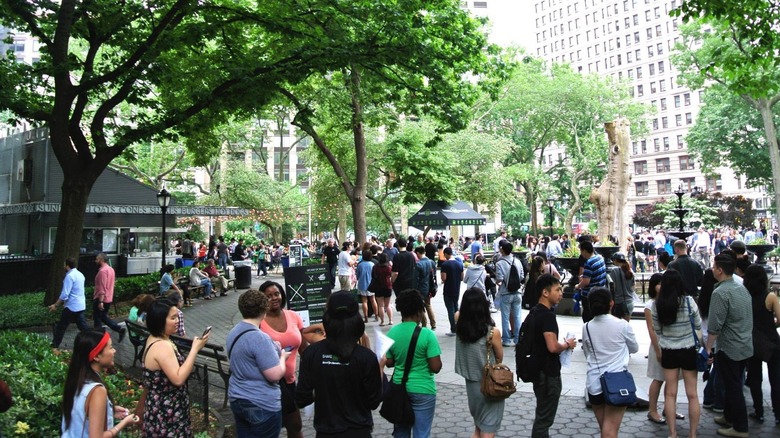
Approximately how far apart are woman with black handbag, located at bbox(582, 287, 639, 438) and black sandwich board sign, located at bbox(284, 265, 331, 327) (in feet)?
21.2

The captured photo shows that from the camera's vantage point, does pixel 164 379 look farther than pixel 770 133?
No

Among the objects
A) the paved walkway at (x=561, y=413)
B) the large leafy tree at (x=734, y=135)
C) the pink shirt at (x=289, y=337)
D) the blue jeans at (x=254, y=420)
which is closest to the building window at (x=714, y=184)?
the large leafy tree at (x=734, y=135)

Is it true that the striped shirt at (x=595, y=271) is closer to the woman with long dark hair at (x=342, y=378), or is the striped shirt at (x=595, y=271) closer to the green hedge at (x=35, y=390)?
the woman with long dark hair at (x=342, y=378)

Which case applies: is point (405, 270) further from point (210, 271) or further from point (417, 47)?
point (210, 271)

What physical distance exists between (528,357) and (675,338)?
171cm

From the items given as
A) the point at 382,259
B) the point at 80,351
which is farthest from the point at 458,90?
the point at 80,351

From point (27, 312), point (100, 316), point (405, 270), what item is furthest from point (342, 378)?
point (27, 312)

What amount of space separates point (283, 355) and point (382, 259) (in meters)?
7.88

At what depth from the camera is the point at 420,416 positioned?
4535mm

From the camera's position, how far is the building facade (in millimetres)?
76625

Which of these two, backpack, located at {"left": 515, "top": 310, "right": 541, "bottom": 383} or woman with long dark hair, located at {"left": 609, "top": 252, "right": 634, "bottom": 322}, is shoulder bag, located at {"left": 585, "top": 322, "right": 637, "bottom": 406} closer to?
backpack, located at {"left": 515, "top": 310, "right": 541, "bottom": 383}

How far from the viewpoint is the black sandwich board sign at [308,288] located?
10.7 metres

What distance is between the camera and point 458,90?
14625mm

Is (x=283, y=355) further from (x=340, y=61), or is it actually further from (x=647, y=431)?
(x=340, y=61)
